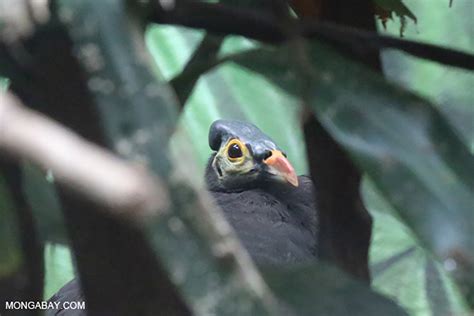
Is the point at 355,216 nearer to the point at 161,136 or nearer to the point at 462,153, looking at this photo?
the point at 462,153

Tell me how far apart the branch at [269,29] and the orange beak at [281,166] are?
1261 mm

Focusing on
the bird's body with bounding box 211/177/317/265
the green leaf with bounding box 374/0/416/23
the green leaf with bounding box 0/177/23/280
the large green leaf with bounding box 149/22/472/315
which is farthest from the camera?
the large green leaf with bounding box 149/22/472/315

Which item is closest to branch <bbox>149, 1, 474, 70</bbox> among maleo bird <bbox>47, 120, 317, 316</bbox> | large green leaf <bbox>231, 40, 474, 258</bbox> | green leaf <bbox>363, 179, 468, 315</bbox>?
large green leaf <bbox>231, 40, 474, 258</bbox>

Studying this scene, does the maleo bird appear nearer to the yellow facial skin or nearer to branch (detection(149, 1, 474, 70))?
the yellow facial skin

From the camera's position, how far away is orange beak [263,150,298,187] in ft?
6.22

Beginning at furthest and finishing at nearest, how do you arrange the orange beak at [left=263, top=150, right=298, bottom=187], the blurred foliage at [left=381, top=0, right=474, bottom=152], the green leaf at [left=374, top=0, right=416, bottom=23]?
the blurred foliage at [left=381, top=0, right=474, bottom=152]
the orange beak at [left=263, top=150, right=298, bottom=187]
the green leaf at [left=374, top=0, right=416, bottom=23]

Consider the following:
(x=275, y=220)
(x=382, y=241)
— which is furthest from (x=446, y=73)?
(x=275, y=220)

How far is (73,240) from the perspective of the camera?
654 mm

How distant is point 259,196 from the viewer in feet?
6.28

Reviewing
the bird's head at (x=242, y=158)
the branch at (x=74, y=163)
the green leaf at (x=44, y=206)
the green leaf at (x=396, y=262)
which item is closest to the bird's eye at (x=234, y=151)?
the bird's head at (x=242, y=158)

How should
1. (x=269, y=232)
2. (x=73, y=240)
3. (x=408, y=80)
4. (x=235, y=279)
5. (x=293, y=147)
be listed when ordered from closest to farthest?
(x=235, y=279), (x=73, y=240), (x=269, y=232), (x=408, y=80), (x=293, y=147)

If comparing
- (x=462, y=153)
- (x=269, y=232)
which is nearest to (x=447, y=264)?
(x=462, y=153)

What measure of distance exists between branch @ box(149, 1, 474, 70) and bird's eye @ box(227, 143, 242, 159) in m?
1.47

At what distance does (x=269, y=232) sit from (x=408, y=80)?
0.70m
